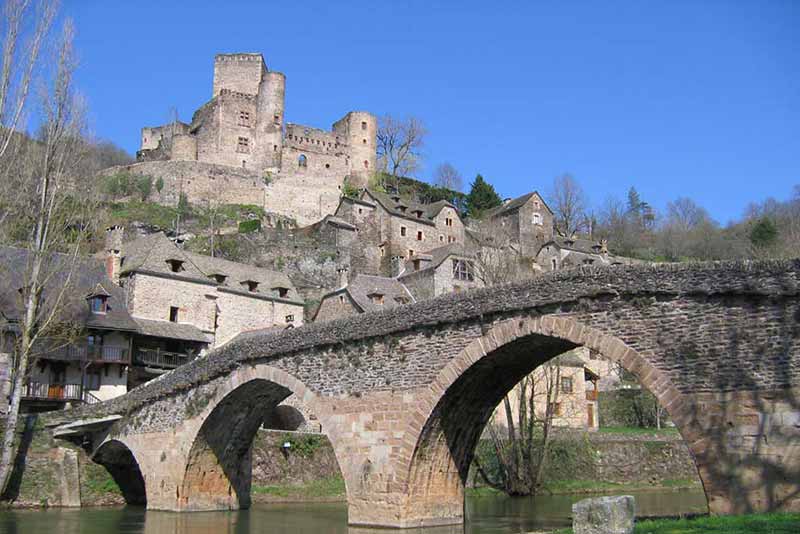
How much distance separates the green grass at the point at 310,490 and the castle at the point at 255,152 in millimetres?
46847

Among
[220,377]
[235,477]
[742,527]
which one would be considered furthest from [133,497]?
[742,527]

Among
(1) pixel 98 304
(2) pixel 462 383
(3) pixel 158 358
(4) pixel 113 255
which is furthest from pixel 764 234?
(2) pixel 462 383

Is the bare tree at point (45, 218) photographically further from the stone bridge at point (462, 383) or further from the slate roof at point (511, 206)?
the slate roof at point (511, 206)

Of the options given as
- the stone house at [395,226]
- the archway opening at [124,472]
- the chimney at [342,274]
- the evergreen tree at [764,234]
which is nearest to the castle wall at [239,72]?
the stone house at [395,226]

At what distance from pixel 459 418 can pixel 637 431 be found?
83.2 feet

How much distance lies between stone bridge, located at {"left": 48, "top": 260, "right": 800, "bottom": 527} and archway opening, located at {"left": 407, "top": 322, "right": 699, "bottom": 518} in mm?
40

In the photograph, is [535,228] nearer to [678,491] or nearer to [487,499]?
[678,491]

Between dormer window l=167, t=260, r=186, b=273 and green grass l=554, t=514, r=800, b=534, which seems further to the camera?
dormer window l=167, t=260, r=186, b=273

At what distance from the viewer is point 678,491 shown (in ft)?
110

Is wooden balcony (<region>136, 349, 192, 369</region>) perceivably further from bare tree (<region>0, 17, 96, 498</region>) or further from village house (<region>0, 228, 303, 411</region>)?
bare tree (<region>0, 17, 96, 498</region>)

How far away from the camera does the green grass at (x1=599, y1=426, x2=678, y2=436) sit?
3831 centimetres

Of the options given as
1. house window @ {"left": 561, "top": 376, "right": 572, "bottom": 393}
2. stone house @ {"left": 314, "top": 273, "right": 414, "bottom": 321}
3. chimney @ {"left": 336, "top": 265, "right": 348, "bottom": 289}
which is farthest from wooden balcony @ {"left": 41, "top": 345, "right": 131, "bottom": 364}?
chimney @ {"left": 336, "top": 265, "right": 348, "bottom": 289}

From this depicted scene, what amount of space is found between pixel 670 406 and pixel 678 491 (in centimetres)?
2235

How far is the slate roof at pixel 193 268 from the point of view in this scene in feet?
141
